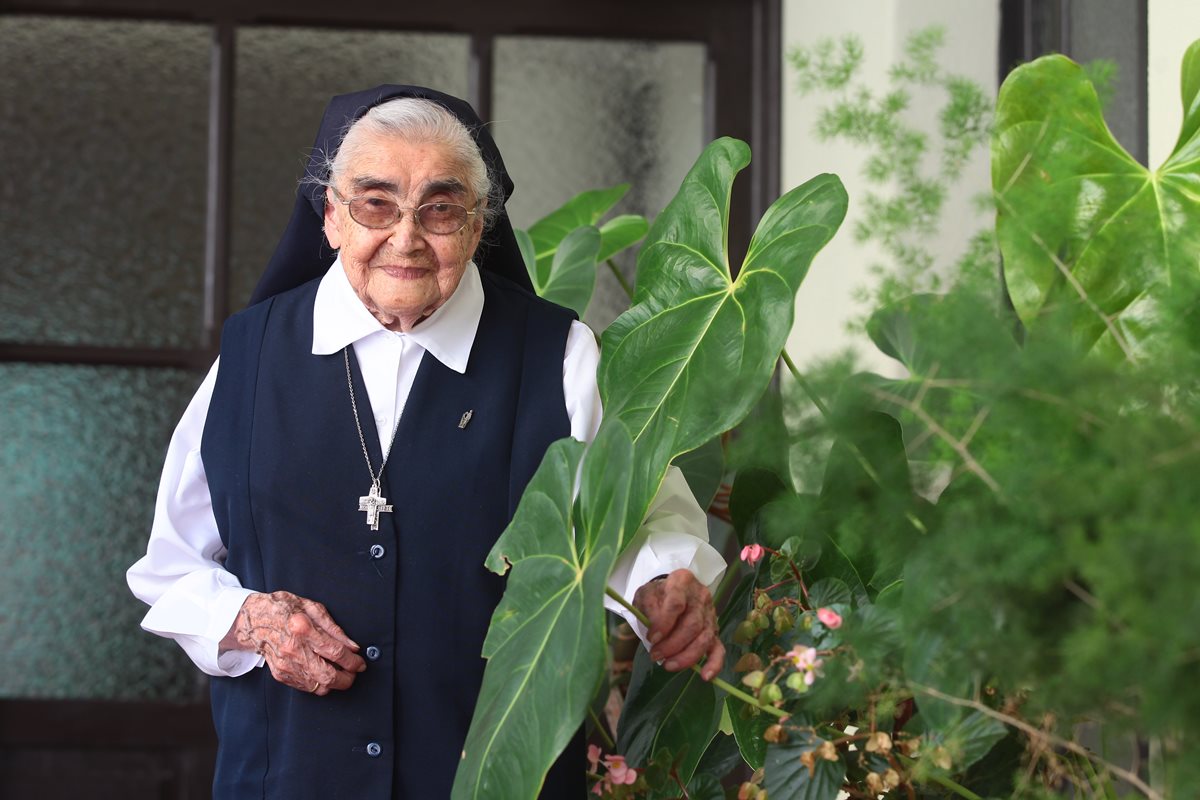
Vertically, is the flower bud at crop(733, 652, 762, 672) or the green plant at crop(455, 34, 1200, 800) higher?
the green plant at crop(455, 34, 1200, 800)

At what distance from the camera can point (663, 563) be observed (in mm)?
1184

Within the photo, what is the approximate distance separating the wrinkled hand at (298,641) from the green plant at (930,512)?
0.20 metres

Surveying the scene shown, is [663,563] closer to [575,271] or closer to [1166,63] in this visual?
[575,271]

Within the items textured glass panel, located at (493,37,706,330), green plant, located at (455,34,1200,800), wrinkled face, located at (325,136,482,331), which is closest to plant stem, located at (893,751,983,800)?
green plant, located at (455,34,1200,800)

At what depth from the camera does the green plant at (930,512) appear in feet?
2.25

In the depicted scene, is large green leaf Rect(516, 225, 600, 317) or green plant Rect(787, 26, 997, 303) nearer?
green plant Rect(787, 26, 997, 303)

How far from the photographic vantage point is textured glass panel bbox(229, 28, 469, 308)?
275cm

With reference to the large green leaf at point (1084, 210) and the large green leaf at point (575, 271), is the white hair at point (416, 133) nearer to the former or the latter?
the large green leaf at point (575, 271)

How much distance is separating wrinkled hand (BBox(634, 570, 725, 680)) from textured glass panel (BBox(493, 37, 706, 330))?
1717mm

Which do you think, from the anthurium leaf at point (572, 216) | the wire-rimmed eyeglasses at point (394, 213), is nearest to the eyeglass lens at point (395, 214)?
the wire-rimmed eyeglasses at point (394, 213)

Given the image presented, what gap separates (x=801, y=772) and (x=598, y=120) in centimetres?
203

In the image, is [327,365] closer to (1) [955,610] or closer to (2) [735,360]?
(2) [735,360]

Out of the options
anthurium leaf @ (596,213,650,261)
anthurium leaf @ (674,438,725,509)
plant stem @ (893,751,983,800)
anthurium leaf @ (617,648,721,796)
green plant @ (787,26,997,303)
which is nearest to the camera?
plant stem @ (893,751,983,800)

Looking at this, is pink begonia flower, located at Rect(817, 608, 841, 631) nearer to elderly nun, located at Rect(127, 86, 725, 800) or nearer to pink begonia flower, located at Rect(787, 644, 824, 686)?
pink begonia flower, located at Rect(787, 644, 824, 686)
